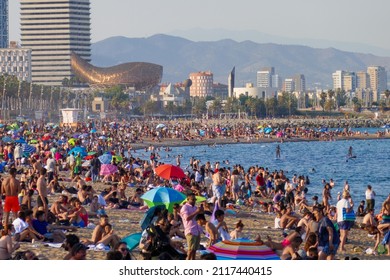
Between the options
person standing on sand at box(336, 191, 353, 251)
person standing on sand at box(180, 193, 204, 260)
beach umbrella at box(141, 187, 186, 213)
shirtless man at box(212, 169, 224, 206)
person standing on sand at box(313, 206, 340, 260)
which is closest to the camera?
person standing on sand at box(180, 193, 204, 260)

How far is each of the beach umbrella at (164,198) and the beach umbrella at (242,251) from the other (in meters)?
6.90

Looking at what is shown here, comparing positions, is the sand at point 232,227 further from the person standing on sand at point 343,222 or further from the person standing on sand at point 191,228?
the person standing on sand at point 191,228

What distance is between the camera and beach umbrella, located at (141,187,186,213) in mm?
20344

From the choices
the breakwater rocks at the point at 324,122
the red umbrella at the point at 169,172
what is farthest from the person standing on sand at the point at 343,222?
the breakwater rocks at the point at 324,122

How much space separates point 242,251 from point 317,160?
60.8 metres

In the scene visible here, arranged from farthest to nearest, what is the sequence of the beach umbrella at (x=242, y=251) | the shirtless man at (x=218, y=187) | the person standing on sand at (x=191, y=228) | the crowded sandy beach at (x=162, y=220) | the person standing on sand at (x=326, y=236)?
the shirtless man at (x=218, y=187) < the person standing on sand at (x=326, y=236) < the person standing on sand at (x=191, y=228) < the crowded sandy beach at (x=162, y=220) < the beach umbrella at (x=242, y=251)

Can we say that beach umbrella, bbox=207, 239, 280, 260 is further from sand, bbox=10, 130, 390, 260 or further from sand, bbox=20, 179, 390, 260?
sand, bbox=10, 130, 390, 260

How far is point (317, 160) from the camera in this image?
73312 millimetres

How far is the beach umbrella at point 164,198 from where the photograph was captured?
801 inches

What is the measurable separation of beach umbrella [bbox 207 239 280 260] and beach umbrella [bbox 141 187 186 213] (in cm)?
690

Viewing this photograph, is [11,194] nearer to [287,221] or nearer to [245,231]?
[245,231]

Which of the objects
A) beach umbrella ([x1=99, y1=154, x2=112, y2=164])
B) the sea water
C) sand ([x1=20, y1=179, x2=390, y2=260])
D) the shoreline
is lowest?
the sea water

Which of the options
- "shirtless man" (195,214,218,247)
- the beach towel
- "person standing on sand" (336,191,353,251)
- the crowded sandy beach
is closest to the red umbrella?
the crowded sandy beach
